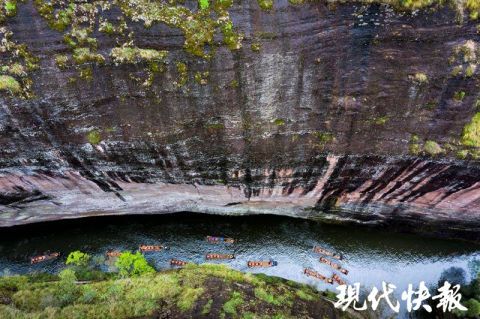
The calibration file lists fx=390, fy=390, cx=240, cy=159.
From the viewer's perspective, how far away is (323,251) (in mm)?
19531

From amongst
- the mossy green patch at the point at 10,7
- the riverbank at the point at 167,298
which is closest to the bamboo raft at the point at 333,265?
the riverbank at the point at 167,298

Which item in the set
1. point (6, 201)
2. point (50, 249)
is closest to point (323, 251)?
point (50, 249)

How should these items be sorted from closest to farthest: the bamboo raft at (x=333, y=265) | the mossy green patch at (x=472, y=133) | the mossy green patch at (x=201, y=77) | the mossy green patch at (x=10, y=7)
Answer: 1. the mossy green patch at (x=10, y=7)
2. the mossy green patch at (x=201, y=77)
3. the mossy green patch at (x=472, y=133)
4. the bamboo raft at (x=333, y=265)

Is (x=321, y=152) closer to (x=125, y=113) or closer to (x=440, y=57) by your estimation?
(x=440, y=57)

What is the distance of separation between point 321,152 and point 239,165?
3326 millimetres

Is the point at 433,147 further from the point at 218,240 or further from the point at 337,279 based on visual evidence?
the point at 218,240

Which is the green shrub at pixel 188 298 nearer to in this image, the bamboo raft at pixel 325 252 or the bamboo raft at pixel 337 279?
the bamboo raft at pixel 325 252

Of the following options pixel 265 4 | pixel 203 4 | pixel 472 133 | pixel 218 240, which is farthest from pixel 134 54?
pixel 472 133

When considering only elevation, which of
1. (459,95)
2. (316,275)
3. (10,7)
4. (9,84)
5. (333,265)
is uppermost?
(10,7)

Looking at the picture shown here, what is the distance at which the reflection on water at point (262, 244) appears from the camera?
Result: 1922 cm

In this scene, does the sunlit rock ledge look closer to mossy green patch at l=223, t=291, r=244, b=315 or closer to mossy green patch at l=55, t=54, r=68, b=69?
mossy green patch at l=223, t=291, r=244, b=315

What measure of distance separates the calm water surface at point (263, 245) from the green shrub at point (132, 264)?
1.47m

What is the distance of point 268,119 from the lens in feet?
47.3

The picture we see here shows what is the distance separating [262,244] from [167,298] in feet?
21.7
